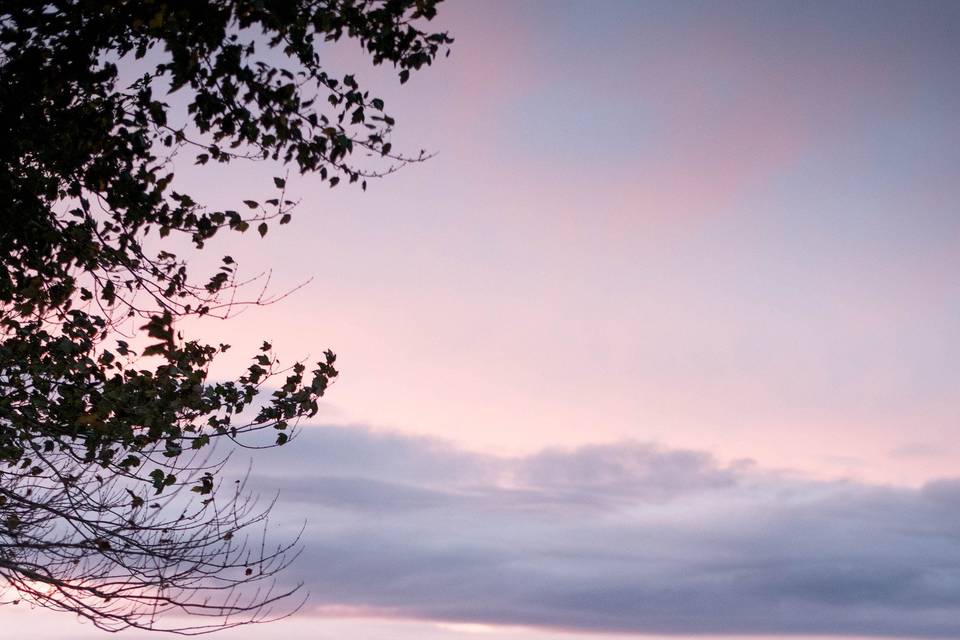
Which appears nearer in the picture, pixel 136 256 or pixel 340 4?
pixel 340 4

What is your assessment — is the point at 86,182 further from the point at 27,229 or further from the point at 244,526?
the point at 244,526

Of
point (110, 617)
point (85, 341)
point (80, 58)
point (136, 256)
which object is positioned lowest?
point (110, 617)

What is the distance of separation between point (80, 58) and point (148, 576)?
6.82 metres

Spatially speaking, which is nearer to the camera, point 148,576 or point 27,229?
point 148,576

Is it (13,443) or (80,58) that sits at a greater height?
(80,58)

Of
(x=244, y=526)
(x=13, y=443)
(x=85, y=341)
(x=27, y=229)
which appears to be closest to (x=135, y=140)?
(x=27, y=229)

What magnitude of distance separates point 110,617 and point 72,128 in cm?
627

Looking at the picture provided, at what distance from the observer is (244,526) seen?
Answer: 547 inches

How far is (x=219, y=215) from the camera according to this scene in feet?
45.6

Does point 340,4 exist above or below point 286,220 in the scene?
above

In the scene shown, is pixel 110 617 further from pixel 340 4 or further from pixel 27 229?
pixel 340 4

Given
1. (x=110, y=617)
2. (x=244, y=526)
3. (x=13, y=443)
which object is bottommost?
(x=110, y=617)

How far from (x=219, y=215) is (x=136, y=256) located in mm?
1406

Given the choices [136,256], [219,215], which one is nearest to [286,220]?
[219,215]
